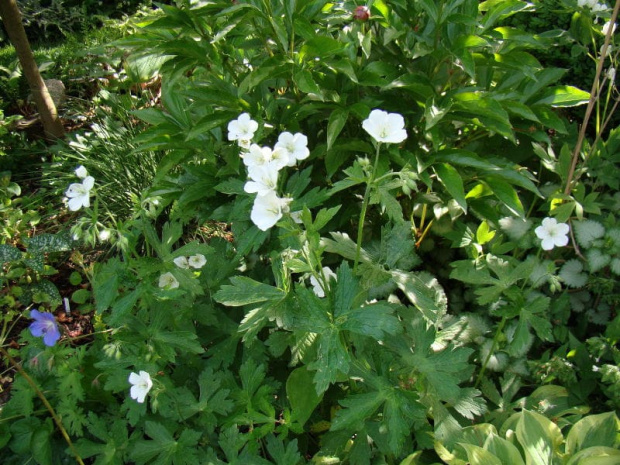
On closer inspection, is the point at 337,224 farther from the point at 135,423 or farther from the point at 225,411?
the point at 135,423

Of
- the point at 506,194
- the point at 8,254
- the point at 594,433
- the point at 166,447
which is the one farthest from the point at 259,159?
the point at 8,254

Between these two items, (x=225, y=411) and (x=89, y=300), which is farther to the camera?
(x=89, y=300)

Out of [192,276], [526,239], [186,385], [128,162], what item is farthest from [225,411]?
[128,162]

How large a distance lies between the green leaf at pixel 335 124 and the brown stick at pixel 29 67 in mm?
1897

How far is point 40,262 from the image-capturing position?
89.0 inches

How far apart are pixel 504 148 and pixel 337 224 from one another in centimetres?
77

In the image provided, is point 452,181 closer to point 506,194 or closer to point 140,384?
point 506,194

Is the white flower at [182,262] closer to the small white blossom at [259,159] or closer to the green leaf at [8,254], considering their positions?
the small white blossom at [259,159]

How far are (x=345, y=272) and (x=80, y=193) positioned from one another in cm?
79

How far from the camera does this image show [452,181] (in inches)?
67.2

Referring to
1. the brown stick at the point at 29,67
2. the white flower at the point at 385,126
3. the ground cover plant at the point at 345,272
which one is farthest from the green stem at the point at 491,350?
the brown stick at the point at 29,67

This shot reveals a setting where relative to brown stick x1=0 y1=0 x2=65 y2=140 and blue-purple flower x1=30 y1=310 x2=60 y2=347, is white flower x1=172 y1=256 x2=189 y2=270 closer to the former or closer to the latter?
blue-purple flower x1=30 y1=310 x2=60 y2=347

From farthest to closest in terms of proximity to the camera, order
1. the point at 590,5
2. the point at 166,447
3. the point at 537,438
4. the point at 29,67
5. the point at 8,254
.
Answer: the point at 29,67, the point at 8,254, the point at 590,5, the point at 166,447, the point at 537,438

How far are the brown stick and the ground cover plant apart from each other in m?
1.18
